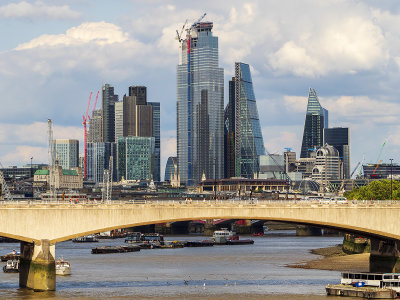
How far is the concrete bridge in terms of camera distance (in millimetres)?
98812

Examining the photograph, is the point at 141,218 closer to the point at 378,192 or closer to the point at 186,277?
the point at 186,277

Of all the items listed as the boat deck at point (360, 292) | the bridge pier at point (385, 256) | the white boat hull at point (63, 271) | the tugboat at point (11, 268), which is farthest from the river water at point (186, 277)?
the bridge pier at point (385, 256)

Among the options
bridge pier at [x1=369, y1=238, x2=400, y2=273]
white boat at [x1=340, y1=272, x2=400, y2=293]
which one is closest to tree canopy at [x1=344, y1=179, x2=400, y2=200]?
bridge pier at [x1=369, y1=238, x2=400, y2=273]

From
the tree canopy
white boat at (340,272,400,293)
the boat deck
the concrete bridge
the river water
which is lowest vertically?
the river water

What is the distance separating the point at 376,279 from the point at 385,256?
18140 mm

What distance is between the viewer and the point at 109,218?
336 ft

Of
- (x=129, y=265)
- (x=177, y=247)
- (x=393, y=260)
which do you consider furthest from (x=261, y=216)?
(x=177, y=247)

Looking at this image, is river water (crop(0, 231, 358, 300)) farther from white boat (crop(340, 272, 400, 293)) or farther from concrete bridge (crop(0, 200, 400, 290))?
concrete bridge (crop(0, 200, 400, 290))

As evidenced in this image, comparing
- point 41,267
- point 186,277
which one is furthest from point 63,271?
point 41,267

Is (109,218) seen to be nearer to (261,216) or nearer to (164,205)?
(164,205)

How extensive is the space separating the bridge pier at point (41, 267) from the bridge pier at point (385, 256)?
41.6 metres

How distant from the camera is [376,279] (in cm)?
9944

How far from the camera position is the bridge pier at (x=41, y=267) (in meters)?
97.9

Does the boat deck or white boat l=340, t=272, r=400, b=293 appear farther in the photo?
white boat l=340, t=272, r=400, b=293
